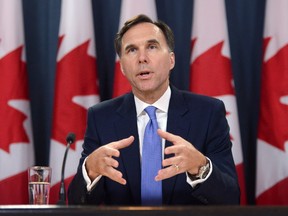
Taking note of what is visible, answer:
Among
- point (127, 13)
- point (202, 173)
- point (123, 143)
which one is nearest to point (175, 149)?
point (123, 143)

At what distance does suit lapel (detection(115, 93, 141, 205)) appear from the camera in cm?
220

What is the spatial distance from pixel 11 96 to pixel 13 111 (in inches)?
3.1

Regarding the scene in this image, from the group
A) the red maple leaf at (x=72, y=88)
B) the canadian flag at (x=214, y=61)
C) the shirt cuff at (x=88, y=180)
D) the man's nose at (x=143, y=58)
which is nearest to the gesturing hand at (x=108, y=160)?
the shirt cuff at (x=88, y=180)

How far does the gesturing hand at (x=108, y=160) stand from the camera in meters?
1.70

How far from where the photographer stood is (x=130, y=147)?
2258mm

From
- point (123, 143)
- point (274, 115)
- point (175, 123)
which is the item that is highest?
point (274, 115)

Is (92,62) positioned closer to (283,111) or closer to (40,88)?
(40,88)

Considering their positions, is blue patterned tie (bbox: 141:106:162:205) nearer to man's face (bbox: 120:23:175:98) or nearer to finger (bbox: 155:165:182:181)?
man's face (bbox: 120:23:175:98)

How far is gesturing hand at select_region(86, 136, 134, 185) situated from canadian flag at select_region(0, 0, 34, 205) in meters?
1.10

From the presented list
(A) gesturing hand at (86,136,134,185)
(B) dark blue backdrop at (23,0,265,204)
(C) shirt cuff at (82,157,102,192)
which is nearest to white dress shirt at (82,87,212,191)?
(C) shirt cuff at (82,157,102,192)

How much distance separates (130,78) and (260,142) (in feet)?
3.13

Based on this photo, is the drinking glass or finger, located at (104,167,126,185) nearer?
finger, located at (104,167,126,185)

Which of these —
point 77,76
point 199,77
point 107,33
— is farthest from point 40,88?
point 199,77

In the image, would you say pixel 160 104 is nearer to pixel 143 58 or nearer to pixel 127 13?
pixel 143 58
